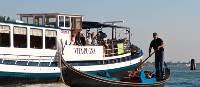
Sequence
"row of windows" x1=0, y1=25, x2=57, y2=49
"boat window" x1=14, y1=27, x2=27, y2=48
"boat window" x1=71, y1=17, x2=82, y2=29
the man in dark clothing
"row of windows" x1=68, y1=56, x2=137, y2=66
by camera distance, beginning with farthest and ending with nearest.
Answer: "boat window" x1=71, y1=17, x2=82, y2=29, "row of windows" x1=68, y1=56, x2=137, y2=66, the man in dark clothing, "boat window" x1=14, y1=27, x2=27, y2=48, "row of windows" x1=0, y1=25, x2=57, y2=49

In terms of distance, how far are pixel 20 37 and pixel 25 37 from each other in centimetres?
32

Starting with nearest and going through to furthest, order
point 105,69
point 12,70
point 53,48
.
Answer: point 12,70 → point 53,48 → point 105,69

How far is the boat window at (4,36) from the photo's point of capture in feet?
93.9

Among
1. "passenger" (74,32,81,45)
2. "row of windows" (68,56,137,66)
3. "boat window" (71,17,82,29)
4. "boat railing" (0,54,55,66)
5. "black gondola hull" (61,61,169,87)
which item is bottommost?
"black gondola hull" (61,61,169,87)

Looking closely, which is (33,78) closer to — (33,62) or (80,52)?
(33,62)

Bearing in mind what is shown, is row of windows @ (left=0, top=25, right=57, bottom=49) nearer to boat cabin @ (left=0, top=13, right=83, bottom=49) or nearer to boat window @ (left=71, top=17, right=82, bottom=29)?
boat cabin @ (left=0, top=13, right=83, bottom=49)

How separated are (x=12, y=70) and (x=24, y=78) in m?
0.95

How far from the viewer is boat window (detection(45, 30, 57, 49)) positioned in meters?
31.2

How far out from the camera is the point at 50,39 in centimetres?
3148

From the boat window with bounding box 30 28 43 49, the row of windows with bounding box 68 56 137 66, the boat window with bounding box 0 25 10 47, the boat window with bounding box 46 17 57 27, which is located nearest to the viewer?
the boat window with bounding box 0 25 10 47


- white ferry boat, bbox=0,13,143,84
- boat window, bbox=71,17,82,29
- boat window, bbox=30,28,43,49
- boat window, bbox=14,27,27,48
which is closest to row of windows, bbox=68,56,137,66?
white ferry boat, bbox=0,13,143,84

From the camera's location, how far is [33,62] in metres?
29.4

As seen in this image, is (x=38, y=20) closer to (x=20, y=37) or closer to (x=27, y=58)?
(x=20, y=37)

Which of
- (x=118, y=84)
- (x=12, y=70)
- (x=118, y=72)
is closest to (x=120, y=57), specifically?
(x=118, y=72)
